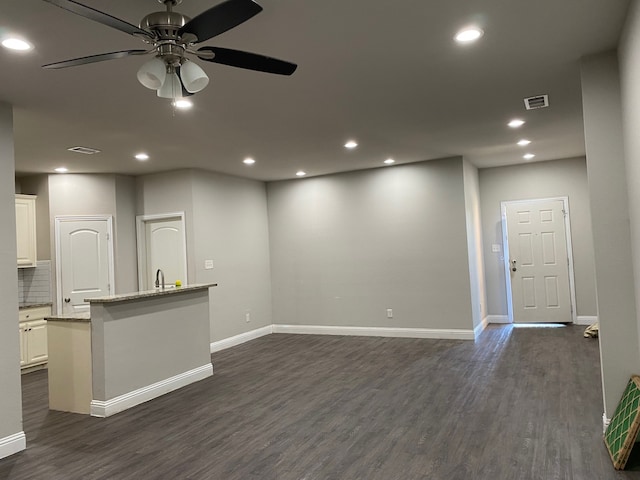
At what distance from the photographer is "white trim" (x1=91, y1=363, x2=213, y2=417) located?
13.8ft

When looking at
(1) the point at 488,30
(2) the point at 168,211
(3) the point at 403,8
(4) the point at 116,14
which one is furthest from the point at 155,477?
(2) the point at 168,211

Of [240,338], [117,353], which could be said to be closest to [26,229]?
[117,353]

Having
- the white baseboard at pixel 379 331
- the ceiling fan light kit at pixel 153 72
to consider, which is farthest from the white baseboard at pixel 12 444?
the white baseboard at pixel 379 331

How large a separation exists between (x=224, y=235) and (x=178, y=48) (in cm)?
522

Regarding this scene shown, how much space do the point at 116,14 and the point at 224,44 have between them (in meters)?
0.64

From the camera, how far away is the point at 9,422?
3.47 metres

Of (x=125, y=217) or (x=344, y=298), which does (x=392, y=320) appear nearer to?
(x=344, y=298)

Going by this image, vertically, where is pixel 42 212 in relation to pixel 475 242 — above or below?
above

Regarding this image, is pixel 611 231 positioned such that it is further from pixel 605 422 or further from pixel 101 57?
pixel 101 57

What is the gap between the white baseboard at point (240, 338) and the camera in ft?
22.3

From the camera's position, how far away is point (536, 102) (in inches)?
169

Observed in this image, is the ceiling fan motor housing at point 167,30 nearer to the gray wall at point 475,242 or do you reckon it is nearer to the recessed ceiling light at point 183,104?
the recessed ceiling light at point 183,104

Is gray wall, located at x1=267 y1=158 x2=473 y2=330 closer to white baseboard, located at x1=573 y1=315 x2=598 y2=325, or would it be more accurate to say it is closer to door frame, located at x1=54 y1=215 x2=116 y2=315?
white baseboard, located at x1=573 y1=315 x2=598 y2=325

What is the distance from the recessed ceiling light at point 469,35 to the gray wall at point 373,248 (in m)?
4.02
